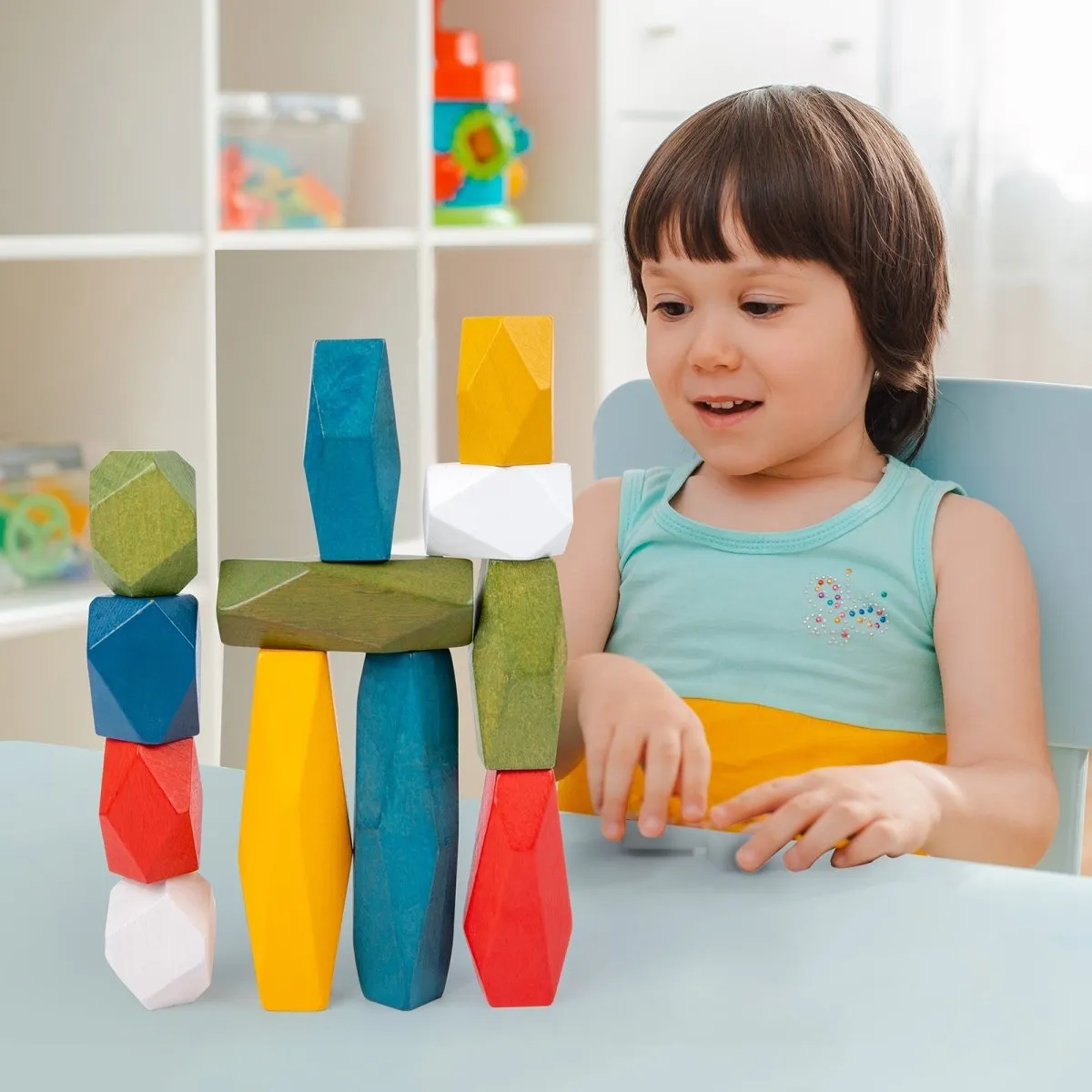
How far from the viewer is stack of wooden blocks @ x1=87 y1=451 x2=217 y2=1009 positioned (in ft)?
1.40

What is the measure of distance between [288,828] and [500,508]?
112 mm

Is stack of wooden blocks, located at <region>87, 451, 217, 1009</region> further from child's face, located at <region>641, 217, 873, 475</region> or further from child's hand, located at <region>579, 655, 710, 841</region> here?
child's face, located at <region>641, 217, 873, 475</region>

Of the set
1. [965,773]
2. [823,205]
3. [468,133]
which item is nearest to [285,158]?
[468,133]

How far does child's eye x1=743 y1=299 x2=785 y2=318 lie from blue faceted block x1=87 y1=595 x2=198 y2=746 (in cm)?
58

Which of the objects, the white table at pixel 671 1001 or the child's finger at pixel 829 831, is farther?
the child's finger at pixel 829 831

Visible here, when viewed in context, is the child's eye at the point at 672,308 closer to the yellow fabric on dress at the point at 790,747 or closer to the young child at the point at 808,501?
the young child at the point at 808,501

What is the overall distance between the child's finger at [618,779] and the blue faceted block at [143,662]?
0.68 feet

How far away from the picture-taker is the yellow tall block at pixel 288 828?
44 cm

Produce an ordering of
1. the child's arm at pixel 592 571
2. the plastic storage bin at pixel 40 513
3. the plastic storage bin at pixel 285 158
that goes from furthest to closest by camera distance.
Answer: the plastic storage bin at pixel 285 158 → the plastic storage bin at pixel 40 513 → the child's arm at pixel 592 571

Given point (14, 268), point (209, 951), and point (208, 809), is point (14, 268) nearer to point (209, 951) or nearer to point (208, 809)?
point (208, 809)

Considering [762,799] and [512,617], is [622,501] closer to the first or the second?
[762,799]

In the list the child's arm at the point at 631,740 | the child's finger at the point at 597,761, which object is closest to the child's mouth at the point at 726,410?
the child's arm at the point at 631,740

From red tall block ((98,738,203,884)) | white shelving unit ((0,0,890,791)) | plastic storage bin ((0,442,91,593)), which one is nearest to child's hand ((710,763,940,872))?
red tall block ((98,738,203,884))

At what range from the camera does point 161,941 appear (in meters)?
0.44
